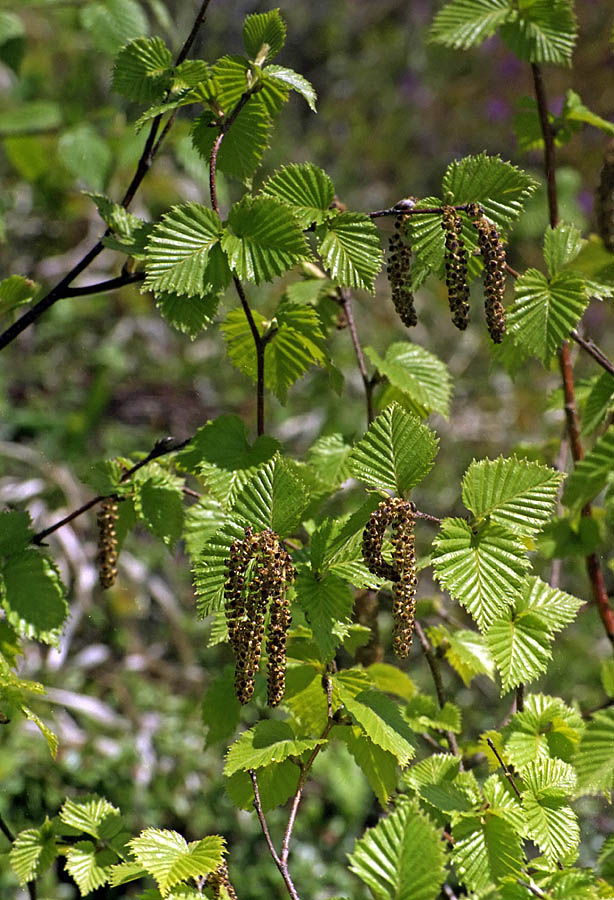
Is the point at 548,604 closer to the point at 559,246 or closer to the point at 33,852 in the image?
the point at 559,246

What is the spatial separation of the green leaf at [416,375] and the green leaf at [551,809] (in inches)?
15.7

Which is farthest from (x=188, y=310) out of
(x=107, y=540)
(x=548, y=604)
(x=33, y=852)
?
(x=33, y=852)

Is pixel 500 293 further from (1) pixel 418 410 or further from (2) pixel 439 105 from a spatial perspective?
(2) pixel 439 105

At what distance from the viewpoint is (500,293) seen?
0.82 metres

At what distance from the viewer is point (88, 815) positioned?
36.3 inches

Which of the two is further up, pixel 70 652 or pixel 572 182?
pixel 572 182

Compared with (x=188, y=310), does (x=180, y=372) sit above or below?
below

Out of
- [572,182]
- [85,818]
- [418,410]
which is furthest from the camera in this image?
[572,182]

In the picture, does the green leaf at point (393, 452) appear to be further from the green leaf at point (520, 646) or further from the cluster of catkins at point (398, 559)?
the green leaf at point (520, 646)

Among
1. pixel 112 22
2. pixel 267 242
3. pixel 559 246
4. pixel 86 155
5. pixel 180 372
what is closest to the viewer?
pixel 267 242

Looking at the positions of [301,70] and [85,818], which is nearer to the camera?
[85,818]

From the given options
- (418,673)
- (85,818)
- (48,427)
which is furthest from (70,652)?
(85,818)

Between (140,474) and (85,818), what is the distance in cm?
37

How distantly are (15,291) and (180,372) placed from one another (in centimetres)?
219
